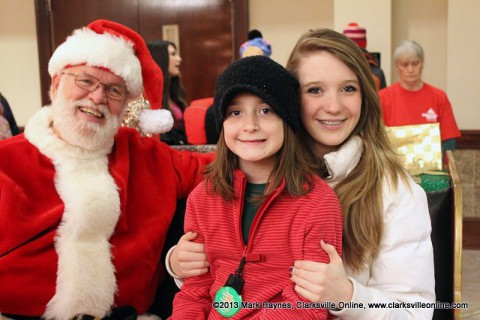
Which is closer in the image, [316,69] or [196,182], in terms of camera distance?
[316,69]

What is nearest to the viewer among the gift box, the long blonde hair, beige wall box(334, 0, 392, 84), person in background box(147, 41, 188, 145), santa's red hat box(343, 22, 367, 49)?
the long blonde hair

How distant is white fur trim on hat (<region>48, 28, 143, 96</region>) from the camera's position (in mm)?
2051

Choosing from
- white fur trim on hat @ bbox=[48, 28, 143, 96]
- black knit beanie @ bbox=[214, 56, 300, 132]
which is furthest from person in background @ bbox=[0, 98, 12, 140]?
black knit beanie @ bbox=[214, 56, 300, 132]

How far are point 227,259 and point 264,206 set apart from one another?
184 mm

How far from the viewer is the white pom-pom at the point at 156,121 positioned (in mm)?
2394

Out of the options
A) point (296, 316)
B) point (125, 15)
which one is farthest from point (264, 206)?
point (125, 15)

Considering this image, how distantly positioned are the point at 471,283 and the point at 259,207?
9.78 feet

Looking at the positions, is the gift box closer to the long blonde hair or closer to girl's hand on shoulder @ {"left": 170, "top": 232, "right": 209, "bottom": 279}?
the long blonde hair

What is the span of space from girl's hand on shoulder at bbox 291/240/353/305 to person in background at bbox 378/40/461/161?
286cm

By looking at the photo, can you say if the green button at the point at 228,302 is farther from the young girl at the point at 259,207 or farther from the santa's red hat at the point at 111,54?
the santa's red hat at the point at 111,54

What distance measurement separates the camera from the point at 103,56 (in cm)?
205

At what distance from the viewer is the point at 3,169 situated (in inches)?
75.9

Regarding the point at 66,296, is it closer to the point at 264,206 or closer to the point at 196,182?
the point at 196,182

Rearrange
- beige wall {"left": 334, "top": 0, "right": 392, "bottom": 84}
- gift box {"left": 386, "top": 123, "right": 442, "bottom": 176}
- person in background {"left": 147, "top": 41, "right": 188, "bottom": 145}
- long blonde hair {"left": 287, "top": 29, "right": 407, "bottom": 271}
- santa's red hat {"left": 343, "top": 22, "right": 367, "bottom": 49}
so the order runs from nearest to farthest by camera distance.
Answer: long blonde hair {"left": 287, "top": 29, "right": 407, "bottom": 271}, gift box {"left": 386, "top": 123, "right": 442, "bottom": 176}, person in background {"left": 147, "top": 41, "right": 188, "bottom": 145}, santa's red hat {"left": 343, "top": 22, "right": 367, "bottom": 49}, beige wall {"left": 334, "top": 0, "right": 392, "bottom": 84}
